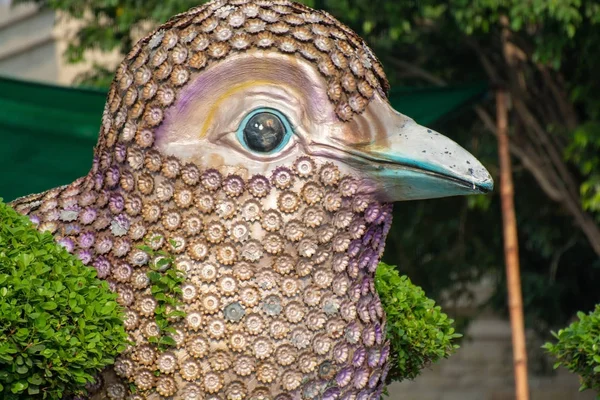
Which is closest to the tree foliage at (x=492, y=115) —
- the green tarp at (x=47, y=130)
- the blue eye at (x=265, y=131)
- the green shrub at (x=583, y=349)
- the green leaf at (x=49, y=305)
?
the green tarp at (x=47, y=130)

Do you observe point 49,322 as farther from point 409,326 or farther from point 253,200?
point 409,326

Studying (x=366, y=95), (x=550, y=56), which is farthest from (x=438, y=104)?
(x=366, y=95)

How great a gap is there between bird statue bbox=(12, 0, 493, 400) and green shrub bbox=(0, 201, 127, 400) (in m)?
0.10

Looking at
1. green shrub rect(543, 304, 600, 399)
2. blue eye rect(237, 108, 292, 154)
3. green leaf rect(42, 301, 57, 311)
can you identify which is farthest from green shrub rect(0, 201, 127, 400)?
green shrub rect(543, 304, 600, 399)

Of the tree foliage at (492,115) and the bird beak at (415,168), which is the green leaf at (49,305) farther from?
the tree foliage at (492,115)

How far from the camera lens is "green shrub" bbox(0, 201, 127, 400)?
113 inches

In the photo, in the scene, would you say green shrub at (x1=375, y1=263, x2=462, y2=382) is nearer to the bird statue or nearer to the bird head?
the bird statue

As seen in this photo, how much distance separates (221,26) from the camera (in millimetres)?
3248

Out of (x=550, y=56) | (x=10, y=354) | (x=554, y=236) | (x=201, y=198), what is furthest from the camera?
(x=554, y=236)

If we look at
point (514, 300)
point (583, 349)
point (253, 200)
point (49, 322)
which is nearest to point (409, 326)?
point (583, 349)

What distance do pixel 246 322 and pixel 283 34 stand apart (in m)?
0.81

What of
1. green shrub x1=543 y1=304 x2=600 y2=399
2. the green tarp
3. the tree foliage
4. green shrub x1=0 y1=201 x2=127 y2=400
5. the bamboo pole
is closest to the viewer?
green shrub x1=0 y1=201 x2=127 y2=400

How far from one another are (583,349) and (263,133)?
1.54m

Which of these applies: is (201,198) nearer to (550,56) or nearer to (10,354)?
(10,354)
